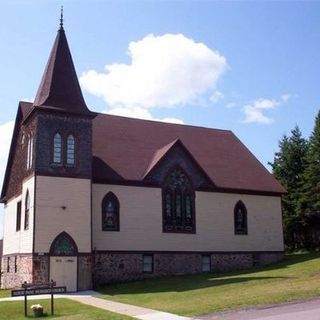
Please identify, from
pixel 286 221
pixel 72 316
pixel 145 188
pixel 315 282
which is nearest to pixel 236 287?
pixel 315 282

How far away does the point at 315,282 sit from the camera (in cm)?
2461

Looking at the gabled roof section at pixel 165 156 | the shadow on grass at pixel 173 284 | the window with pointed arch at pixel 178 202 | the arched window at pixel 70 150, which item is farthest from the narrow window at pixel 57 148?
the shadow on grass at pixel 173 284

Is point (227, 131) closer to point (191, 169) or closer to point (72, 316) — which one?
point (191, 169)

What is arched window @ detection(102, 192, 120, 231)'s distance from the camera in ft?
116

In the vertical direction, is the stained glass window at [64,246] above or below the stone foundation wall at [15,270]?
above

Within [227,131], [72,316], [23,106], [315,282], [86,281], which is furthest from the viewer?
[227,131]

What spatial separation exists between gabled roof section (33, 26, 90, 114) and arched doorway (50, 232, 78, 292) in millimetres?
8203

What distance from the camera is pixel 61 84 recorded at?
115 feet

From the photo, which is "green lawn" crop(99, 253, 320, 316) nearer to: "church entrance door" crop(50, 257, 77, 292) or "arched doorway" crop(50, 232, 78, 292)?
"church entrance door" crop(50, 257, 77, 292)

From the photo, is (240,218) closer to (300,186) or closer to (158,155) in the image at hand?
(158,155)

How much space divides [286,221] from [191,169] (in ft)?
62.5

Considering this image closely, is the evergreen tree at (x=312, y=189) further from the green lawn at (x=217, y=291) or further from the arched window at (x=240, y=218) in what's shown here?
the green lawn at (x=217, y=291)

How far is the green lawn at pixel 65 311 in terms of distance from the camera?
64.1ft

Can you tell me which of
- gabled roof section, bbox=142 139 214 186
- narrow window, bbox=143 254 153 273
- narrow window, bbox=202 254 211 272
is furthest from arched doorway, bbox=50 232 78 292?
narrow window, bbox=202 254 211 272
